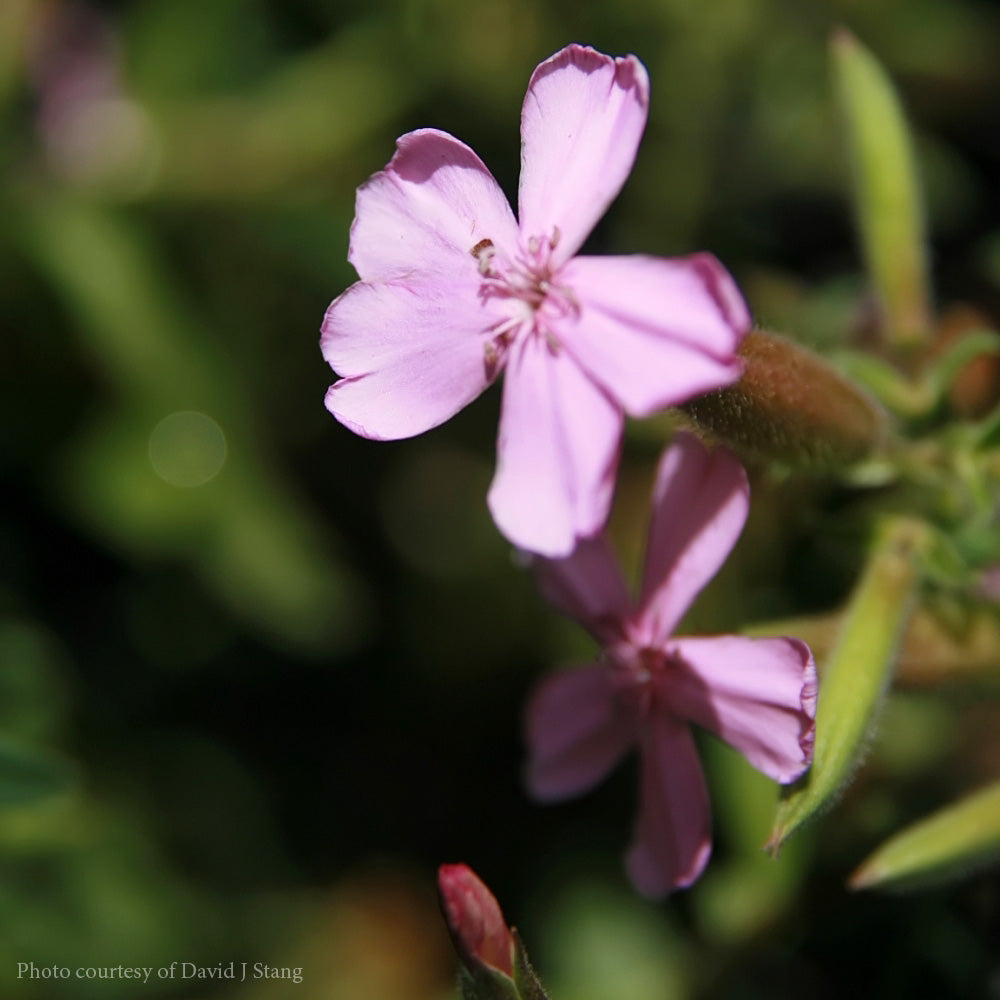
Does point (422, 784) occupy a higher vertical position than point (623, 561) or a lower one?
lower

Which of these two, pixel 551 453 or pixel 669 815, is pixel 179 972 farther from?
pixel 551 453

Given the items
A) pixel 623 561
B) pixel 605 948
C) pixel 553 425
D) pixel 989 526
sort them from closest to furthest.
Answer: pixel 553 425, pixel 989 526, pixel 605 948, pixel 623 561

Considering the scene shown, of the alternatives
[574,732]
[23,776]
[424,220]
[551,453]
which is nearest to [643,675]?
[574,732]

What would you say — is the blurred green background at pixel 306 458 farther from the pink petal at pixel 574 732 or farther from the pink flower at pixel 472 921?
the pink flower at pixel 472 921

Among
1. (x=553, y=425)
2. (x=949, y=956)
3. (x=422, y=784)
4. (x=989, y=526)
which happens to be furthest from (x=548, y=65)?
(x=422, y=784)

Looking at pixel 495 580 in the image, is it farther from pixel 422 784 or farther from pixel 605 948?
pixel 605 948

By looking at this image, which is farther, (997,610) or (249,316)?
(249,316)

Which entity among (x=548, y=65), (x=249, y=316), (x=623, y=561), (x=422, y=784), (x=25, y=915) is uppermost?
(x=548, y=65)
